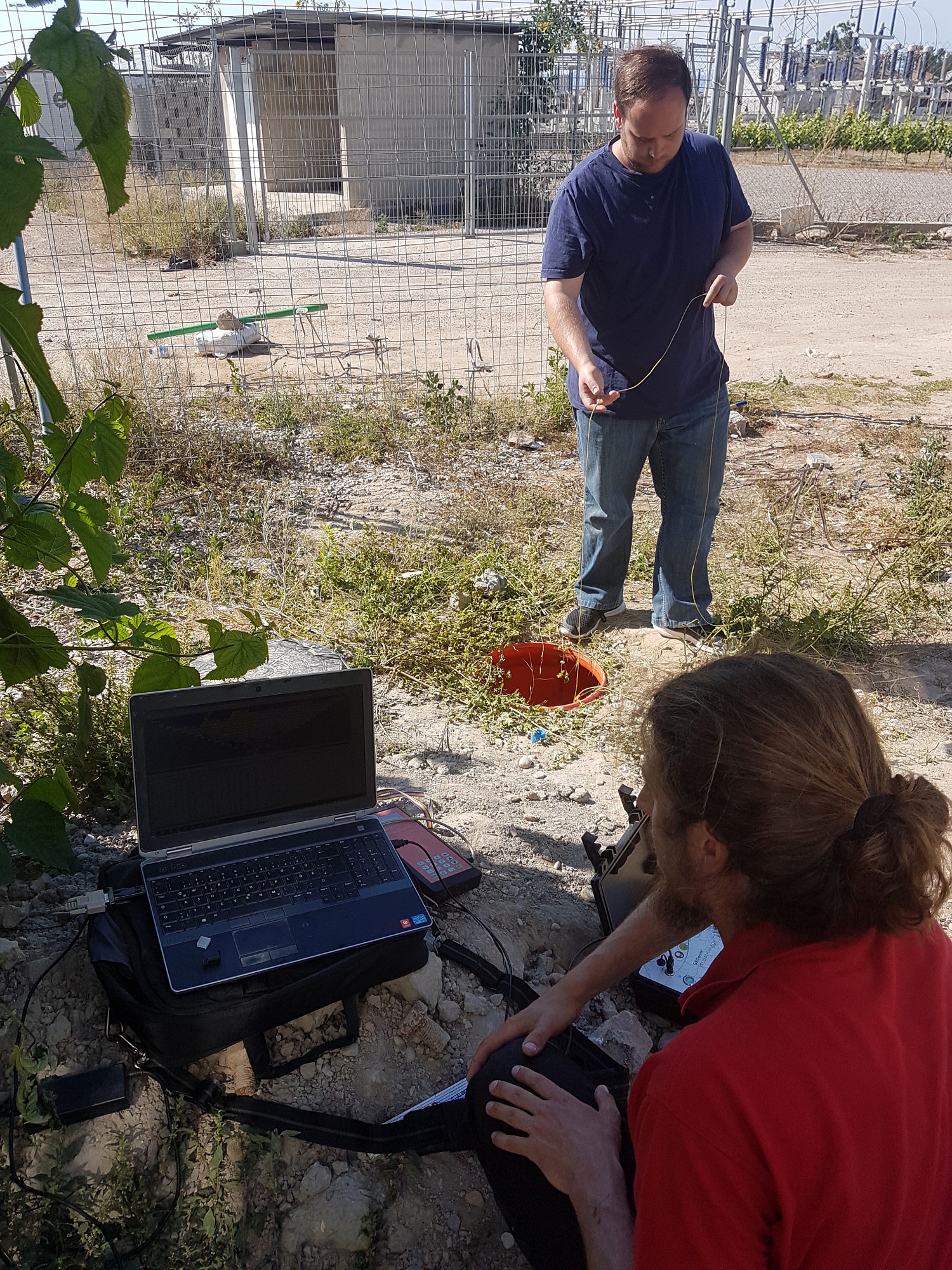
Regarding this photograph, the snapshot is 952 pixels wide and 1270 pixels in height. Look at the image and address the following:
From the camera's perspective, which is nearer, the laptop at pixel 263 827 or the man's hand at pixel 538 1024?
the man's hand at pixel 538 1024

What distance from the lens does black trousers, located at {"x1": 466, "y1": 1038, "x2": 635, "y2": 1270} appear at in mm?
1566

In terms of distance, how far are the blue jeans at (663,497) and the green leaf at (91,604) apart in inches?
95.7

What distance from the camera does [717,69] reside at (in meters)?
7.07

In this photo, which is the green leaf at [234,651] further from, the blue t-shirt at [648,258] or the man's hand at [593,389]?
the blue t-shirt at [648,258]

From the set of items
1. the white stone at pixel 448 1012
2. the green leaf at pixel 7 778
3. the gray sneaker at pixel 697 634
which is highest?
the green leaf at pixel 7 778

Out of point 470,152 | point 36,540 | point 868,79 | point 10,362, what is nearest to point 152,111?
point 470,152

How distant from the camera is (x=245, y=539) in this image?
4.87 meters

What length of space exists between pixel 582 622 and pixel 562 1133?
8.77 feet

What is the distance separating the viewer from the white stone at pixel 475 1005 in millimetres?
2209

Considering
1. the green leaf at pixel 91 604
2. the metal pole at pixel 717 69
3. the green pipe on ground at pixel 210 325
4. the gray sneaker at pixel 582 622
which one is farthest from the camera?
the green pipe on ground at pixel 210 325

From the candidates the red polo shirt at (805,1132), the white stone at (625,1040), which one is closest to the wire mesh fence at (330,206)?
the white stone at (625,1040)

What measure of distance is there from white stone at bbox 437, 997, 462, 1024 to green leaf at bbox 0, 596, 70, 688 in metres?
1.16

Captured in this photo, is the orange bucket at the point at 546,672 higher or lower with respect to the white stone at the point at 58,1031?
lower

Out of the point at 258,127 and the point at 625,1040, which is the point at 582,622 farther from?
the point at 258,127
